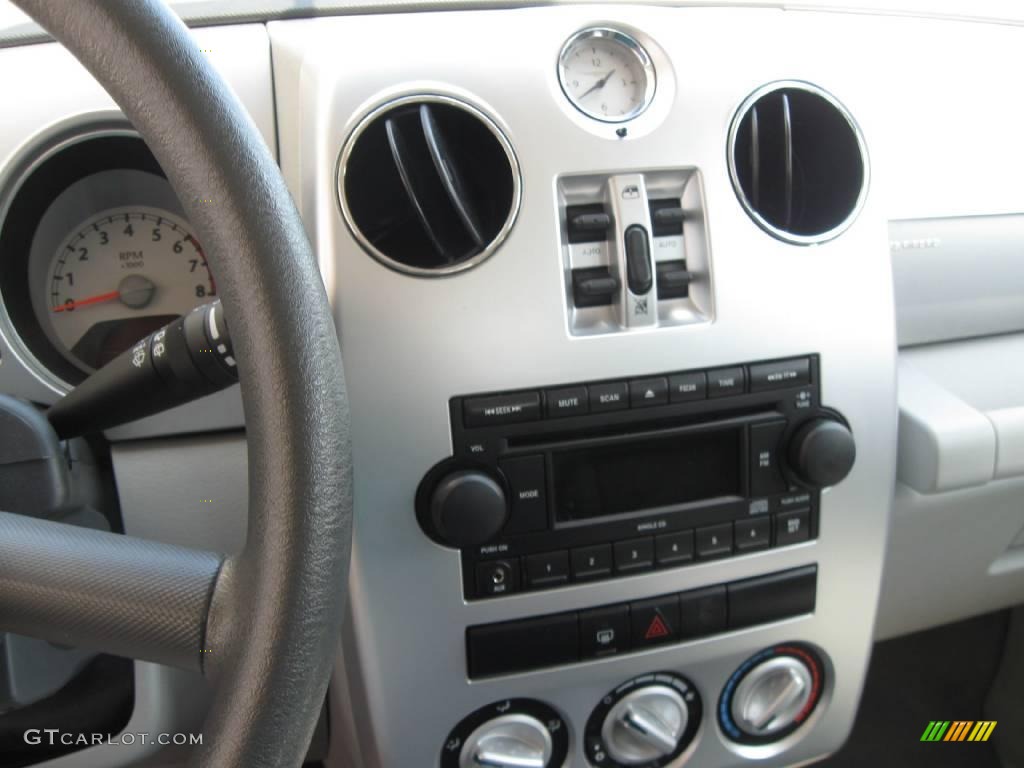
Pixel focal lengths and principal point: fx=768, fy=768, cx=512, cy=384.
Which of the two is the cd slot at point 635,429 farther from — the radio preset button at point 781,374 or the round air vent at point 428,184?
the round air vent at point 428,184

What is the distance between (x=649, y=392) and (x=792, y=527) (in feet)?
0.74

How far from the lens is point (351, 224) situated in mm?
646

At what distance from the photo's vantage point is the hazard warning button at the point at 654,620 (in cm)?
75

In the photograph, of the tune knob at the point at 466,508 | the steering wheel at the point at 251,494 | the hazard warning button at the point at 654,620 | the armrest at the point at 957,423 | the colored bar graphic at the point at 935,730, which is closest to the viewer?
the steering wheel at the point at 251,494

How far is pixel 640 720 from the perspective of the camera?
2.59 ft

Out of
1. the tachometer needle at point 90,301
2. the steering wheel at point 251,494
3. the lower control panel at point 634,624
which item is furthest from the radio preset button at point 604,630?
the tachometer needle at point 90,301

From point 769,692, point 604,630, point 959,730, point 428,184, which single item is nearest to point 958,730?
point 959,730

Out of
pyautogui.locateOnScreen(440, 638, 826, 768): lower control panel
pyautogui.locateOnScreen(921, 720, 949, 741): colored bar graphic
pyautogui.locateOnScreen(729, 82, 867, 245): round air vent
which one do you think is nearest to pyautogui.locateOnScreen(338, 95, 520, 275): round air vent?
pyautogui.locateOnScreen(729, 82, 867, 245): round air vent

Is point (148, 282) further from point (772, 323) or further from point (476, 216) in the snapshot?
point (772, 323)

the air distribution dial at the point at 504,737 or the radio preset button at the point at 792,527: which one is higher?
the radio preset button at the point at 792,527

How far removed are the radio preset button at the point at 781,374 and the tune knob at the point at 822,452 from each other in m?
0.05

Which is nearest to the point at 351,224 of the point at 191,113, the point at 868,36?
the point at 191,113

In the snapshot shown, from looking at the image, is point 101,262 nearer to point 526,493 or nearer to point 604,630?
point 526,493

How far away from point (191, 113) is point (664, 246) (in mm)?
445
